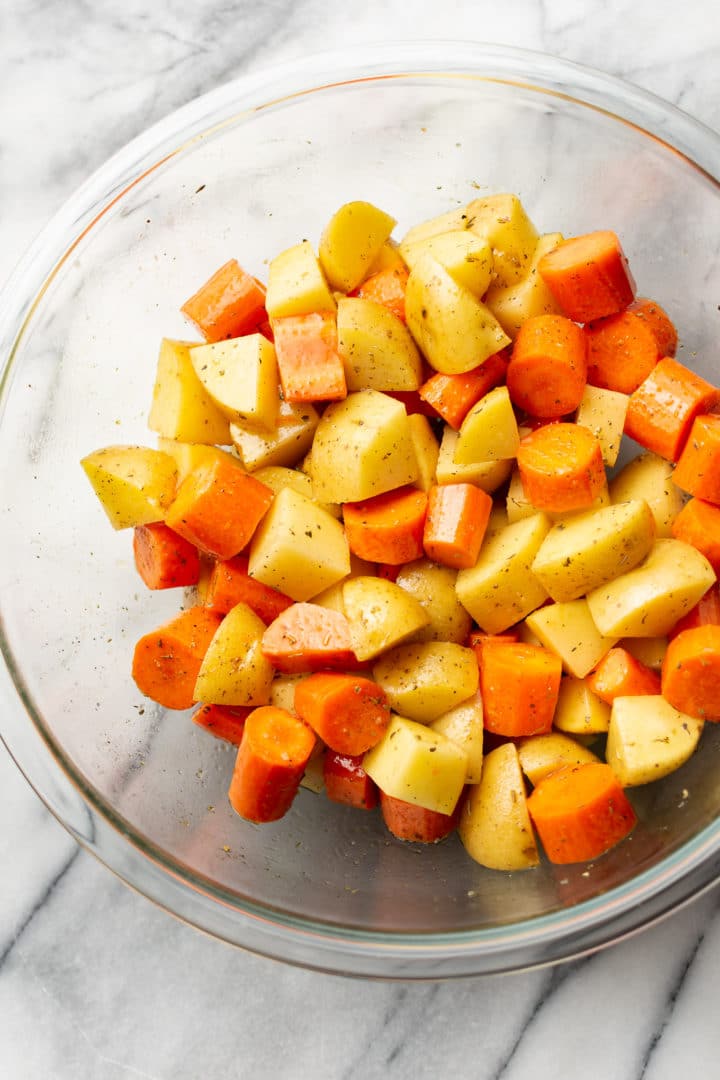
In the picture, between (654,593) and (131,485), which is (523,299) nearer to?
(654,593)

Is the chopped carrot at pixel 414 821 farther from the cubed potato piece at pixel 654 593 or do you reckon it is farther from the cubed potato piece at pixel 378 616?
the cubed potato piece at pixel 654 593

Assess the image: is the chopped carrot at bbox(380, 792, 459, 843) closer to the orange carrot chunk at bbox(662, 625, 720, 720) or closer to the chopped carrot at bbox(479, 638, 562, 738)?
the chopped carrot at bbox(479, 638, 562, 738)

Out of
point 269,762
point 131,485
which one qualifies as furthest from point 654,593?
point 131,485

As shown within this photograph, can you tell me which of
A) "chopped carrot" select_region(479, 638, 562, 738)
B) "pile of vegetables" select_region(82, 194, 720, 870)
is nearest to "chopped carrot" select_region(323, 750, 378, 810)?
"pile of vegetables" select_region(82, 194, 720, 870)

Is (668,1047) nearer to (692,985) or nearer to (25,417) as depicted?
(692,985)

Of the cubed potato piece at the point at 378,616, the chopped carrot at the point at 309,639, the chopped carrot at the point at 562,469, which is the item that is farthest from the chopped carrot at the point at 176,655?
the chopped carrot at the point at 562,469

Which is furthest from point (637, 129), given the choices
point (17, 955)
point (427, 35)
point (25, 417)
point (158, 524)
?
point (17, 955)
